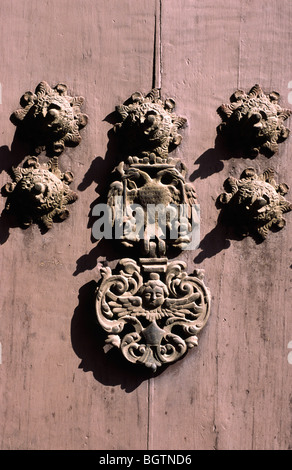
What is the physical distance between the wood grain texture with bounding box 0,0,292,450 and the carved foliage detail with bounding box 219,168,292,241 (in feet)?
0.06

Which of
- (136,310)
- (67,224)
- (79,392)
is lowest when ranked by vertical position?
(79,392)

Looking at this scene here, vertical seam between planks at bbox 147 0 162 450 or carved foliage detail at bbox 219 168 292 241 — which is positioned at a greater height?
vertical seam between planks at bbox 147 0 162 450

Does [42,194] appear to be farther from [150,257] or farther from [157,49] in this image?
[157,49]

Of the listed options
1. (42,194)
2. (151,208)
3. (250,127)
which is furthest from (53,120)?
(250,127)

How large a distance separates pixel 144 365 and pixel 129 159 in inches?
15.6

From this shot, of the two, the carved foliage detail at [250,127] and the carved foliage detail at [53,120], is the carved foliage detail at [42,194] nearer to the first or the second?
the carved foliage detail at [53,120]

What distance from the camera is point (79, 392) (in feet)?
3.47

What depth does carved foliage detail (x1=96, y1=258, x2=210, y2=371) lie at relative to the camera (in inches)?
40.8

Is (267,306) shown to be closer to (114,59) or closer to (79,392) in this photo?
(79,392)

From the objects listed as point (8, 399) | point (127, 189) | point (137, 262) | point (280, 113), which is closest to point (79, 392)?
point (8, 399)

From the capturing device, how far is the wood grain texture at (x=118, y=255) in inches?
41.7

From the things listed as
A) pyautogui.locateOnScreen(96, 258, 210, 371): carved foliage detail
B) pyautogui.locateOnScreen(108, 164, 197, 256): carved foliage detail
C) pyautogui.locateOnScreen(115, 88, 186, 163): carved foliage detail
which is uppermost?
pyautogui.locateOnScreen(115, 88, 186, 163): carved foliage detail

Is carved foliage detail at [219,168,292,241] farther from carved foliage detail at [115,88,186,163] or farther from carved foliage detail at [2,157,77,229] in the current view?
carved foliage detail at [2,157,77,229]

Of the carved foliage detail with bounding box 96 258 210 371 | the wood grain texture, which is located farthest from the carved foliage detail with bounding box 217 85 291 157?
the carved foliage detail with bounding box 96 258 210 371
